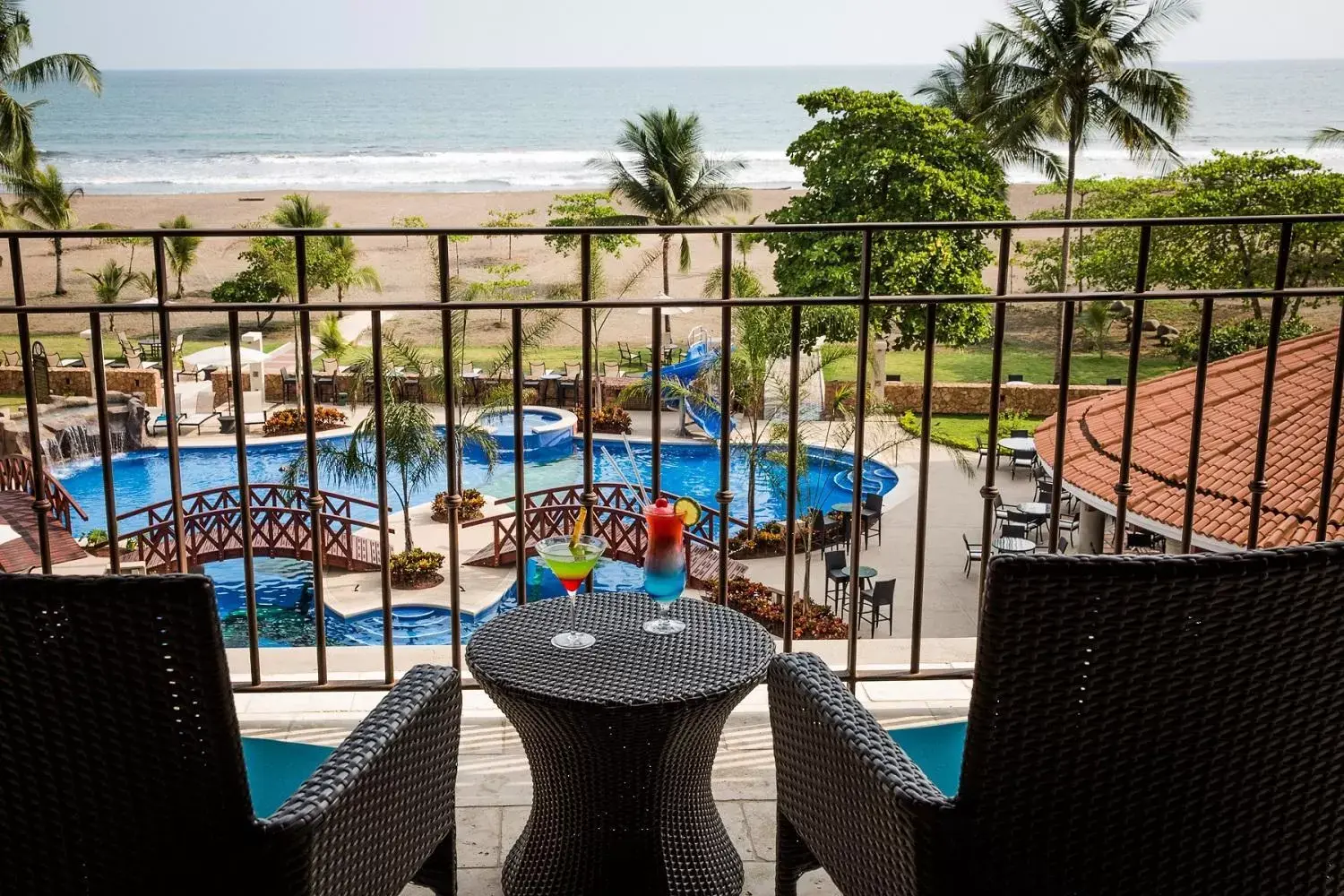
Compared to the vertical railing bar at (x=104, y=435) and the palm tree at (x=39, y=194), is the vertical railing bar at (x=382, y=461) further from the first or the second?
the palm tree at (x=39, y=194)

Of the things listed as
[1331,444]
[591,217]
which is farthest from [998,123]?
[1331,444]

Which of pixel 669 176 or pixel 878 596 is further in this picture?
pixel 669 176

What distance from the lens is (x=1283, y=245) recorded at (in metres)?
2.70

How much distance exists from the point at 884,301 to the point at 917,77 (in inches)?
3771

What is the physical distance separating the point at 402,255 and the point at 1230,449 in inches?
1367

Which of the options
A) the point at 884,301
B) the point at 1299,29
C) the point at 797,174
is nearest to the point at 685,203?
the point at 797,174

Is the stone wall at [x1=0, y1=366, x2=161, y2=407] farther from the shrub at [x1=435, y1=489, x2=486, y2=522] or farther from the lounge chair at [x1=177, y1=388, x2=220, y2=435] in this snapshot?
the shrub at [x1=435, y1=489, x2=486, y2=522]

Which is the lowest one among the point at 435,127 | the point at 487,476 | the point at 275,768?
the point at 487,476

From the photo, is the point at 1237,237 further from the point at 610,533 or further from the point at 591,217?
the point at 610,533

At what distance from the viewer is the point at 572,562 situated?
7.27ft

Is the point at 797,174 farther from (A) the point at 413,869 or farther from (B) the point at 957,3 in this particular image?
(A) the point at 413,869

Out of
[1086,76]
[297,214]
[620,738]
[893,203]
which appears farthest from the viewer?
[297,214]

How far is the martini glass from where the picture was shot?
2195mm

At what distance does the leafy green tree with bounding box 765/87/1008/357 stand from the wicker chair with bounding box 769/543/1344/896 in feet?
78.0
